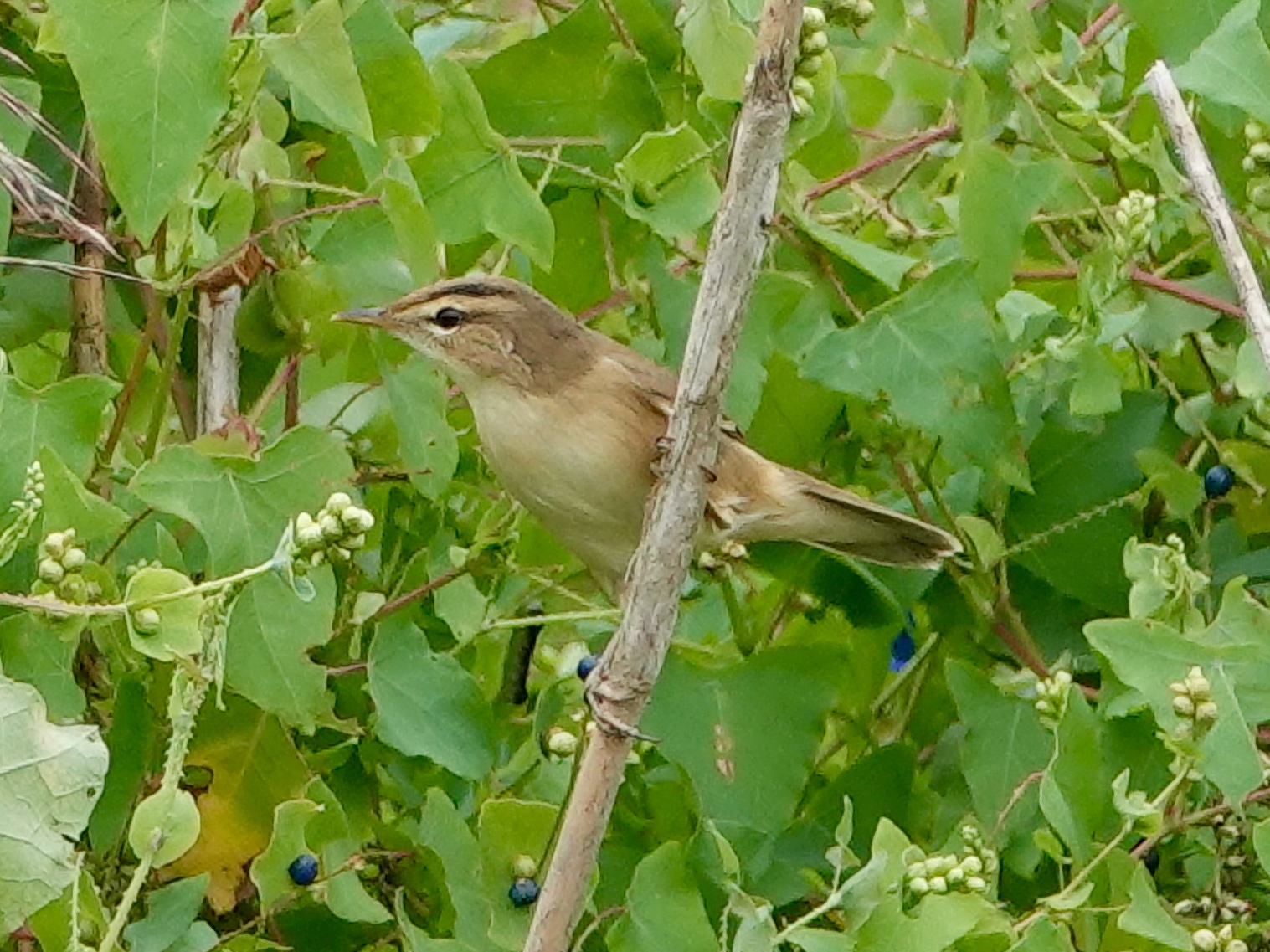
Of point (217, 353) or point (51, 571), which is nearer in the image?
point (51, 571)

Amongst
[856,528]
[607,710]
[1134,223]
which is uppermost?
[1134,223]

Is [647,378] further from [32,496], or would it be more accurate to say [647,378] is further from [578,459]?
[32,496]

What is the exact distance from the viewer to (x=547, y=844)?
257 centimetres

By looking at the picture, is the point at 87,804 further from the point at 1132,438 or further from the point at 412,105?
the point at 1132,438

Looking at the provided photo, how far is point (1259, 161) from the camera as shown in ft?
9.15

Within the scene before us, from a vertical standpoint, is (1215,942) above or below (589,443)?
above

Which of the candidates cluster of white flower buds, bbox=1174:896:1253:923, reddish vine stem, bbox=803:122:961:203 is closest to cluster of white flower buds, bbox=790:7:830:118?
reddish vine stem, bbox=803:122:961:203

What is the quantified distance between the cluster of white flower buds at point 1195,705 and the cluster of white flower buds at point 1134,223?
2.04 feet

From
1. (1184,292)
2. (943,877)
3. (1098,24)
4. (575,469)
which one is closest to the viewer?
(943,877)

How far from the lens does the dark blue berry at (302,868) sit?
102 inches

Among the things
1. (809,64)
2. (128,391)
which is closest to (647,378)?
(128,391)

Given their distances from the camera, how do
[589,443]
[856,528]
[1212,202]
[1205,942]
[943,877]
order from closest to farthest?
1. [943,877]
2. [1205,942]
3. [1212,202]
4. [856,528]
5. [589,443]

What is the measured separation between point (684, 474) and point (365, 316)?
Answer: 77 centimetres

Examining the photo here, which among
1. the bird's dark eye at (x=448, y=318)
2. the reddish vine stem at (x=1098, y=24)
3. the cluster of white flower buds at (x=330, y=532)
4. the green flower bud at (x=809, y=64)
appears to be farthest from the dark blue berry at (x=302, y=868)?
the reddish vine stem at (x=1098, y=24)
